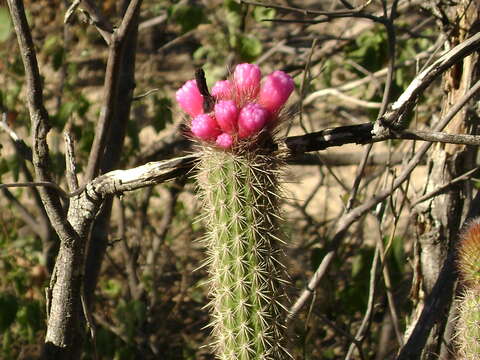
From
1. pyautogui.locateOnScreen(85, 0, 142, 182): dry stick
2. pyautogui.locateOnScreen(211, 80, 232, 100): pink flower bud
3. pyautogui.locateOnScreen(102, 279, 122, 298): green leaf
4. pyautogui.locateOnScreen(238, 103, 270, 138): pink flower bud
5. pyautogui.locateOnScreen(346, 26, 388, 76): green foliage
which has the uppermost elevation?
pyautogui.locateOnScreen(346, 26, 388, 76): green foliage

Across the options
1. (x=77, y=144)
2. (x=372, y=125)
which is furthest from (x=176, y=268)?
(x=372, y=125)

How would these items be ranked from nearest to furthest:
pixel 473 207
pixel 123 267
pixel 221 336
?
pixel 221 336
pixel 473 207
pixel 123 267

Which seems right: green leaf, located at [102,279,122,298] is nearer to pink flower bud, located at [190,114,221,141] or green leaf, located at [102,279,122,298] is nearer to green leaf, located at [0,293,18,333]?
green leaf, located at [0,293,18,333]

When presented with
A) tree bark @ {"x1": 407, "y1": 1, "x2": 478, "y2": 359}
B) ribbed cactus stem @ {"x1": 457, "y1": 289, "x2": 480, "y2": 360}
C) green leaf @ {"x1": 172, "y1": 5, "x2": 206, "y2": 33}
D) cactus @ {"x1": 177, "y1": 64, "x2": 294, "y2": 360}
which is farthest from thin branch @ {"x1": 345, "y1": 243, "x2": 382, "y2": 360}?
green leaf @ {"x1": 172, "y1": 5, "x2": 206, "y2": 33}

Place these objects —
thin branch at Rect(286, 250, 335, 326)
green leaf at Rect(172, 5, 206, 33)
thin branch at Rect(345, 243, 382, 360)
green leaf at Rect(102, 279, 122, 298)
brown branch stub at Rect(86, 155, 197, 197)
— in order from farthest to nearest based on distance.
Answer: green leaf at Rect(102, 279, 122, 298) < green leaf at Rect(172, 5, 206, 33) < thin branch at Rect(345, 243, 382, 360) < thin branch at Rect(286, 250, 335, 326) < brown branch stub at Rect(86, 155, 197, 197)

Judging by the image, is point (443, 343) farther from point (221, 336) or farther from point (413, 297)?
point (221, 336)

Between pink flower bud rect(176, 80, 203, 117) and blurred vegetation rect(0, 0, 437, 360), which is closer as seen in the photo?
pink flower bud rect(176, 80, 203, 117)
